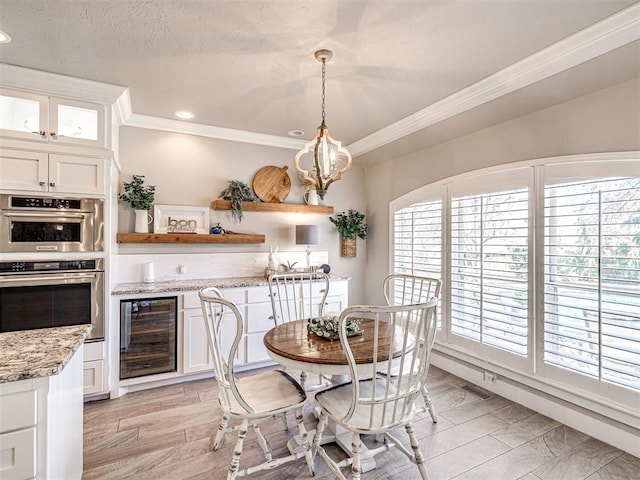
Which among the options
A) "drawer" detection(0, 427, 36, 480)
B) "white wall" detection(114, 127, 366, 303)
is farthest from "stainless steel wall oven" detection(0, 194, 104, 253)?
"drawer" detection(0, 427, 36, 480)

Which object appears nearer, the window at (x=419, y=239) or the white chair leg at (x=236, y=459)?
the white chair leg at (x=236, y=459)

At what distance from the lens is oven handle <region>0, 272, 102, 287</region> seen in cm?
256

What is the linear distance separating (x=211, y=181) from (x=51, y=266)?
1803mm

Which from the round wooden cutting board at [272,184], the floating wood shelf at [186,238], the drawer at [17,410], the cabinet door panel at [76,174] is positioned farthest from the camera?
the round wooden cutting board at [272,184]

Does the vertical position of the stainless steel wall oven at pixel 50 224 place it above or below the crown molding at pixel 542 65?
below

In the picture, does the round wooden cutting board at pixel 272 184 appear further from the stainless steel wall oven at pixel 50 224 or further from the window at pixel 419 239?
the stainless steel wall oven at pixel 50 224

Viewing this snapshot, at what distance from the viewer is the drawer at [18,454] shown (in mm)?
1149

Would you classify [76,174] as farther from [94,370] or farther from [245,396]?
[245,396]

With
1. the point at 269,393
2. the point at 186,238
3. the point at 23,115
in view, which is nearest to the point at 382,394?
the point at 269,393

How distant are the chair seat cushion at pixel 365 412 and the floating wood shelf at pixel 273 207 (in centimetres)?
253

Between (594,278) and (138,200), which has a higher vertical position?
→ (138,200)

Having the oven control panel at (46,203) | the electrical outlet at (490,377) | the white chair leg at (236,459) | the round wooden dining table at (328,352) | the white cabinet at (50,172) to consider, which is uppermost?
the white cabinet at (50,172)

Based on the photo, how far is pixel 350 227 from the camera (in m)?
4.63

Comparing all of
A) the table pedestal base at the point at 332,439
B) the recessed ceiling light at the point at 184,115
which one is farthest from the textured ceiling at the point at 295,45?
the table pedestal base at the point at 332,439
